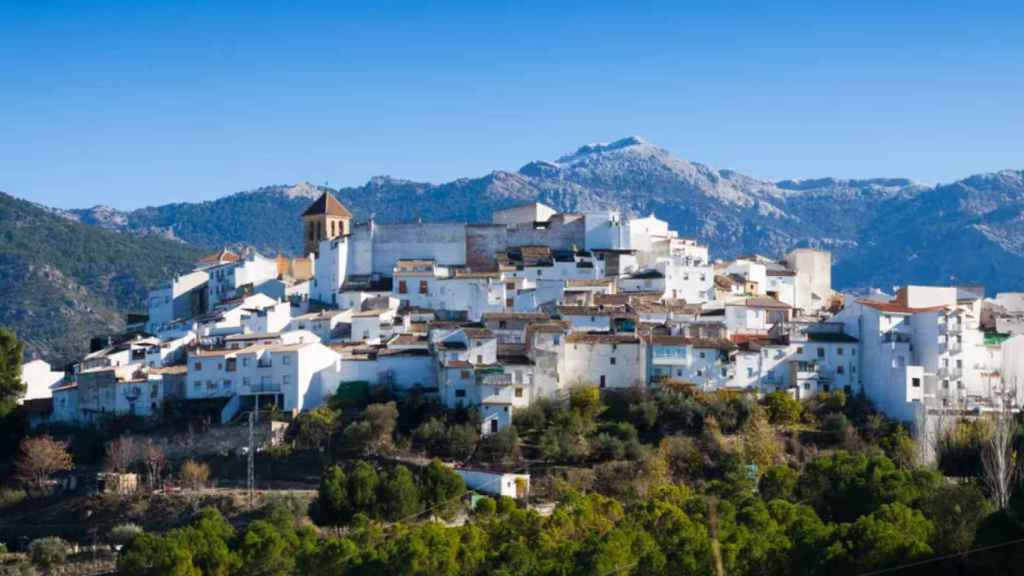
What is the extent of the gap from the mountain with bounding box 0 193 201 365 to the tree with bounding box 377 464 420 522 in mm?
52335

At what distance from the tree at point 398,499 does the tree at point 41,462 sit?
12.0 meters

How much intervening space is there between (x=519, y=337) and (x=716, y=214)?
4531 inches

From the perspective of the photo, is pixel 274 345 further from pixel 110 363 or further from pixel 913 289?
pixel 913 289

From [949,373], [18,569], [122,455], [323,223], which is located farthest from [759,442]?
[323,223]

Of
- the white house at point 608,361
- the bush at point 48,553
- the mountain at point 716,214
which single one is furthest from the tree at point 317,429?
the mountain at point 716,214

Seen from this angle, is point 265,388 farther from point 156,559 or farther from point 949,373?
point 949,373

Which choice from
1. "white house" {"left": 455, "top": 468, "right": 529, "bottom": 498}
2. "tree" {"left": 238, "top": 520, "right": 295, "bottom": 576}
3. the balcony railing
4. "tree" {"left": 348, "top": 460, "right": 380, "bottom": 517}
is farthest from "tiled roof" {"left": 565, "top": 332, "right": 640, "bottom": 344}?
"tree" {"left": 238, "top": 520, "right": 295, "bottom": 576}

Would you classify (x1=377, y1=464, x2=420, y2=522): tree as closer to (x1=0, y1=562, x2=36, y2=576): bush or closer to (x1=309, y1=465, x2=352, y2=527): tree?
(x1=309, y1=465, x2=352, y2=527): tree

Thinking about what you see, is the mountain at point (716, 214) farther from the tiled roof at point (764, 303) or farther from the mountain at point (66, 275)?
the tiled roof at point (764, 303)

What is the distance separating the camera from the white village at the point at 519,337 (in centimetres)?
4584

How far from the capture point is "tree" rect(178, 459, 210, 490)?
4281cm

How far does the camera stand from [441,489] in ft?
129

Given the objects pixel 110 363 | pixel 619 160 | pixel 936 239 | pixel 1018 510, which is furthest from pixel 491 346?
pixel 619 160

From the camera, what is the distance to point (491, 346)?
150 ft
